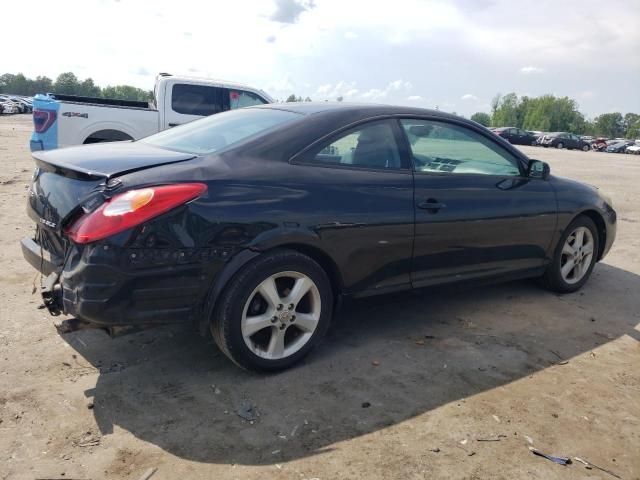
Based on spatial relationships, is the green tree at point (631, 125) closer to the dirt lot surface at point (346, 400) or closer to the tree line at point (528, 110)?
the tree line at point (528, 110)

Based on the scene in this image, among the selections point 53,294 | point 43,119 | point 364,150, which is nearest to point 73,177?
point 53,294

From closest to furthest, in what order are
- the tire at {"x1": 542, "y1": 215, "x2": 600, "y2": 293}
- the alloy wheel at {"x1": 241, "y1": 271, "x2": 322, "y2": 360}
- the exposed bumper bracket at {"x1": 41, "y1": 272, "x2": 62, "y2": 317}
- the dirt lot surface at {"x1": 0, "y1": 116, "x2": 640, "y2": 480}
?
the dirt lot surface at {"x1": 0, "y1": 116, "x2": 640, "y2": 480} → the exposed bumper bracket at {"x1": 41, "y1": 272, "x2": 62, "y2": 317} → the alloy wheel at {"x1": 241, "y1": 271, "x2": 322, "y2": 360} → the tire at {"x1": 542, "y1": 215, "x2": 600, "y2": 293}

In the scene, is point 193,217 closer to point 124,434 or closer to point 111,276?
point 111,276

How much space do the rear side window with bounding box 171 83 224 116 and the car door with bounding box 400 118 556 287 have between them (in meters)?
6.56

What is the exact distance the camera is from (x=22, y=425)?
2.74 metres

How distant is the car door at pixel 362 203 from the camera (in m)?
3.34

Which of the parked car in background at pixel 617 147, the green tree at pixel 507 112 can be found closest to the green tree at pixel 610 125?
the green tree at pixel 507 112

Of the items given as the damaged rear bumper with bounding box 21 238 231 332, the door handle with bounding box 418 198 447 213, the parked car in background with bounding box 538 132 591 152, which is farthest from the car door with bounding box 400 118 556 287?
the parked car in background with bounding box 538 132 591 152

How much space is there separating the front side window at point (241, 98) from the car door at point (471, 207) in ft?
21.1

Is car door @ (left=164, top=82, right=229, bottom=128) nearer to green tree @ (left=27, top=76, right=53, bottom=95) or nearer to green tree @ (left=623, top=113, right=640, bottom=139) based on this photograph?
green tree @ (left=623, top=113, right=640, bottom=139)

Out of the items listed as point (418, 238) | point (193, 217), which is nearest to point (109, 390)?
point (193, 217)

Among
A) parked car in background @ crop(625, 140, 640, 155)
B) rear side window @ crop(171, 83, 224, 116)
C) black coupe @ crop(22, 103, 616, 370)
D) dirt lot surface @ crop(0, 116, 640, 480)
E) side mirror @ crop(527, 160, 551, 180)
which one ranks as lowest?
dirt lot surface @ crop(0, 116, 640, 480)

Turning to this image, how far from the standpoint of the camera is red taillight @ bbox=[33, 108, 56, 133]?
8.37m

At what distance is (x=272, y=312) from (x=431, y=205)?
4.48 ft
